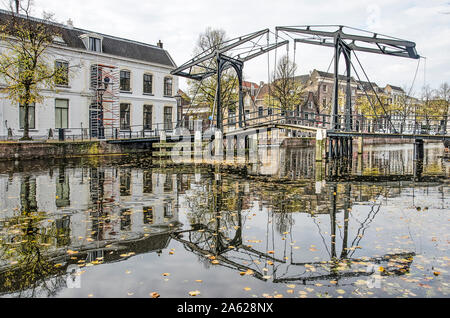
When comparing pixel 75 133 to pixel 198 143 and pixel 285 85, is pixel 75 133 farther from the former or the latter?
pixel 285 85

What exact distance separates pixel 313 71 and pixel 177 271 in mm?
53961

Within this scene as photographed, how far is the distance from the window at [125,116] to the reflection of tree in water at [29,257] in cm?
2400

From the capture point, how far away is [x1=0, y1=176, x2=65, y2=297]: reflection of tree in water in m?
3.40

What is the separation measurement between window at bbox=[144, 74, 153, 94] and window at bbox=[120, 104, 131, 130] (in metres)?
2.60

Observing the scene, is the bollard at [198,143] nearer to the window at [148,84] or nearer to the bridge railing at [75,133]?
the bridge railing at [75,133]

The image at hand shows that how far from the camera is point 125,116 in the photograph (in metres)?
30.0

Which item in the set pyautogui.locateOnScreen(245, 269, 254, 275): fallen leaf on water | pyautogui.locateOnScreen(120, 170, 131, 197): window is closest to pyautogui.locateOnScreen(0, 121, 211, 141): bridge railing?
pyautogui.locateOnScreen(120, 170, 131, 197): window

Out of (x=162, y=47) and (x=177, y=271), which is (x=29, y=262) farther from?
(x=162, y=47)

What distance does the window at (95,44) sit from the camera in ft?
89.9

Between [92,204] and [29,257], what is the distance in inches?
129

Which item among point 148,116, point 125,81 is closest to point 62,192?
point 125,81

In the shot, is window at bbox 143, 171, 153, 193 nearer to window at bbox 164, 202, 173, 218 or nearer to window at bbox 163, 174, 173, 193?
window at bbox 163, 174, 173, 193
